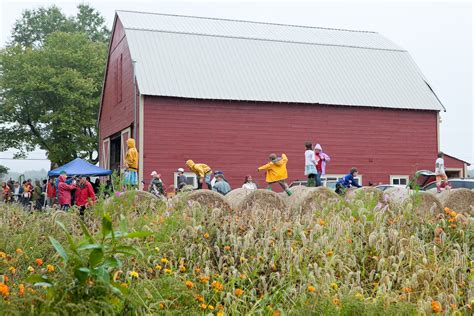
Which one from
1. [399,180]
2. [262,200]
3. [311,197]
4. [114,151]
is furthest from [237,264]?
[114,151]

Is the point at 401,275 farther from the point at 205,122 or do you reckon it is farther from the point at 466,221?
the point at 205,122

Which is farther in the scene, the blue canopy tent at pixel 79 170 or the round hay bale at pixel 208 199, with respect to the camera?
the blue canopy tent at pixel 79 170

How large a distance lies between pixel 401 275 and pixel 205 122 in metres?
Result: 20.4

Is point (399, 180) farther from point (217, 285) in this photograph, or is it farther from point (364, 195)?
point (217, 285)

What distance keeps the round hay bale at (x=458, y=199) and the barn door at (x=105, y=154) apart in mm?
22487

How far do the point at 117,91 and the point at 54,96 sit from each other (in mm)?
14124

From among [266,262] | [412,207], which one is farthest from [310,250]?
[412,207]

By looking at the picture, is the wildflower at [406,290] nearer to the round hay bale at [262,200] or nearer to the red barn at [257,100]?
the round hay bale at [262,200]

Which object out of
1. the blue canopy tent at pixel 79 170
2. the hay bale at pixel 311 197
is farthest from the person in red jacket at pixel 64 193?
the blue canopy tent at pixel 79 170

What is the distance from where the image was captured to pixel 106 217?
349 cm

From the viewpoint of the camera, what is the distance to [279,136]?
2639 centimetres

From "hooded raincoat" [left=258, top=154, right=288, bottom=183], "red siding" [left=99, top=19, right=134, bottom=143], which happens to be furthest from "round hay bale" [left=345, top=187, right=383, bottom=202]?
"red siding" [left=99, top=19, right=134, bottom=143]

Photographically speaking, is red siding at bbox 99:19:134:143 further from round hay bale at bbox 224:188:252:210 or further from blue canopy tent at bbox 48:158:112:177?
round hay bale at bbox 224:188:252:210

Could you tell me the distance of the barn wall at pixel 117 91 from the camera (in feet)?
87.6
